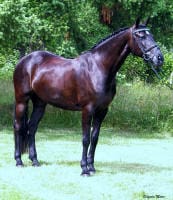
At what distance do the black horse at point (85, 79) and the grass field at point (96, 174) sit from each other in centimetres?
39

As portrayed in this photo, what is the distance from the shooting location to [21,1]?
527 inches

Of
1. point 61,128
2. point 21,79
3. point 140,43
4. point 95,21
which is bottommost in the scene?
point 61,128

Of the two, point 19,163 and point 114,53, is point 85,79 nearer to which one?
point 114,53

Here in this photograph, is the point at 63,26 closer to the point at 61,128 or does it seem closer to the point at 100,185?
the point at 61,128

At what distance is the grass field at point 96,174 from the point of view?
6.68 meters

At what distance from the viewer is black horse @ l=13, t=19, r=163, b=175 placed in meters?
7.98

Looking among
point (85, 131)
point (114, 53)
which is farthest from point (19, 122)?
point (114, 53)

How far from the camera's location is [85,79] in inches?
320

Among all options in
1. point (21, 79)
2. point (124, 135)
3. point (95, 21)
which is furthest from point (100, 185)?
point (95, 21)

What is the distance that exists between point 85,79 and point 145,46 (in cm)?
97

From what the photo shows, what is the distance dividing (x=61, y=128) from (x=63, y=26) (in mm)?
2755

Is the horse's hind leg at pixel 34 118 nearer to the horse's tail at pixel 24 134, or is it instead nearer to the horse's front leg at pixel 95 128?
the horse's tail at pixel 24 134

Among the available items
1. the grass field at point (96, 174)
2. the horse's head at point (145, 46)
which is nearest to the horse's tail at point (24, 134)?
the grass field at point (96, 174)

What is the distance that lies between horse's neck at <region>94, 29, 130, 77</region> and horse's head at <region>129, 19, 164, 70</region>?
12cm
